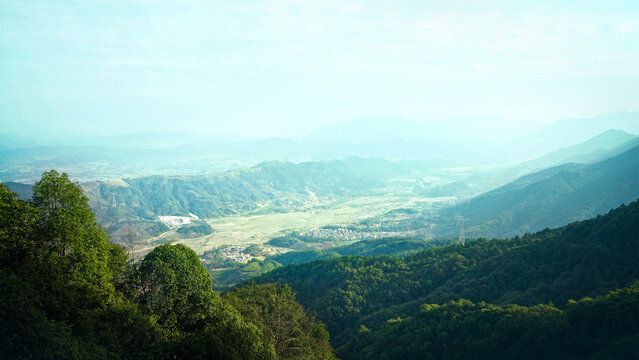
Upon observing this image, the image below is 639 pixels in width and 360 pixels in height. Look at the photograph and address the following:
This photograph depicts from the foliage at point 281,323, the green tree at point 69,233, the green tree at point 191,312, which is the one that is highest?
the green tree at point 69,233

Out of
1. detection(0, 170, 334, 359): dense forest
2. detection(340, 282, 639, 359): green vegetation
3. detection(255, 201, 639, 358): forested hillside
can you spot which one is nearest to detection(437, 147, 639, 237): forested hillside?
detection(255, 201, 639, 358): forested hillside

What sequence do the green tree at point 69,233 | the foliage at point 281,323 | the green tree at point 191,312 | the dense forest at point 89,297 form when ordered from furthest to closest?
1. the foliage at point 281,323
2. the green tree at point 69,233
3. the green tree at point 191,312
4. the dense forest at point 89,297

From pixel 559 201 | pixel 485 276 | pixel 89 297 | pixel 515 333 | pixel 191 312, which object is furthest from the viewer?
pixel 559 201

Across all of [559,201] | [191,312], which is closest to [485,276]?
[191,312]

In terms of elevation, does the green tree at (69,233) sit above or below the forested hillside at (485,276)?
above

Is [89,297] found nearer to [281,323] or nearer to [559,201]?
[281,323]

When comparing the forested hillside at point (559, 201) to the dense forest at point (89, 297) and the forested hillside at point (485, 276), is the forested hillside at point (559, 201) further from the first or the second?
the dense forest at point (89, 297)

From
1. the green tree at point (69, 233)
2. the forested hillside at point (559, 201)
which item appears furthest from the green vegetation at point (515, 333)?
the forested hillside at point (559, 201)
